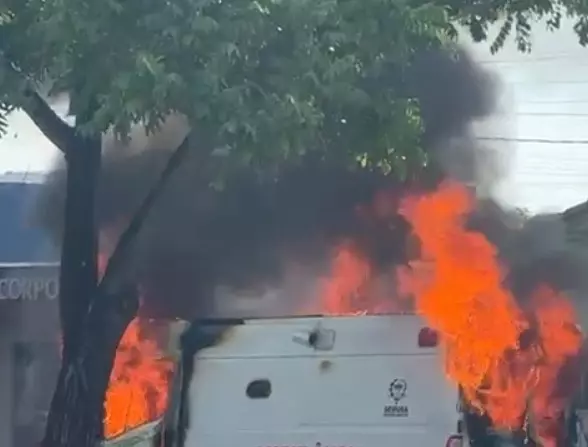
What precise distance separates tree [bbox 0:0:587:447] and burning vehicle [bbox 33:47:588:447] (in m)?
1.27

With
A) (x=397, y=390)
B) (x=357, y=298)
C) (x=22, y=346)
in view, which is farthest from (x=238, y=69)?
(x=22, y=346)

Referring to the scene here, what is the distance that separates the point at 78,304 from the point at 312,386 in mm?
2684

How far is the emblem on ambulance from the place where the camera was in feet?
29.9

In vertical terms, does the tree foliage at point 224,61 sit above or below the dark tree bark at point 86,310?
above

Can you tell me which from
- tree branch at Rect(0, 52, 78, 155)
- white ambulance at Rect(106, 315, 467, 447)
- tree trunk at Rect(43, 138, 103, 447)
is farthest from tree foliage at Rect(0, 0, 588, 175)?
tree trunk at Rect(43, 138, 103, 447)

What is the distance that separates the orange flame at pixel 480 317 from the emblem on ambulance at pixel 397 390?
0.31 metres

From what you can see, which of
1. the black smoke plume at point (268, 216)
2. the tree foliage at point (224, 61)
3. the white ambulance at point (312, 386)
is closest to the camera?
the tree foliage at point (224, 61)

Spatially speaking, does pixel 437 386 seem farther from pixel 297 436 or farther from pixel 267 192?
pixel 267 192

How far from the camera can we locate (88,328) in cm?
1098

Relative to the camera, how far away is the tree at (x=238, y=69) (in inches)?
342

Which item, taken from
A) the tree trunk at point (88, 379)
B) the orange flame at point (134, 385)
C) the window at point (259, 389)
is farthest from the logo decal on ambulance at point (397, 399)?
the tree trunk at point (88, 379)

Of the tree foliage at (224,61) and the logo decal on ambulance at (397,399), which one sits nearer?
the tree foliage at (224,61)

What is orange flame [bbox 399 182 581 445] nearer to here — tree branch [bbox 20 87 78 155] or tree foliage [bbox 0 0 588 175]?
tree foliage [bbox 0 0 588 175]

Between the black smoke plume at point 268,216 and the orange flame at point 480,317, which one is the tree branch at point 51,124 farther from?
the orange flame at point 480,317
